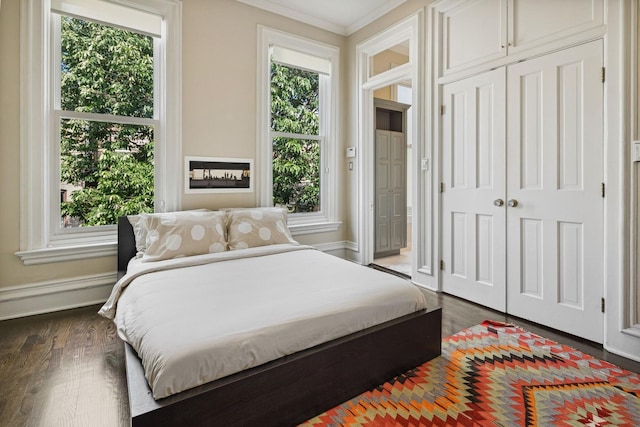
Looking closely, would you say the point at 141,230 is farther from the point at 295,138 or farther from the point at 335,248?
the point at 335,248

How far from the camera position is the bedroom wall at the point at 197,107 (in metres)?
2.51

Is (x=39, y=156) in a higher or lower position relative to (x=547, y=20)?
lower

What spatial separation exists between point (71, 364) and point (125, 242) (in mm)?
1112

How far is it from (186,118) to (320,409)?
111 inches

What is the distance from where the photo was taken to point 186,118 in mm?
3223

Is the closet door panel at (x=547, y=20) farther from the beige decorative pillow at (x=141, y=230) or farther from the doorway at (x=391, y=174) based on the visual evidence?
the beige decorative pillow at (x=141, y=230)

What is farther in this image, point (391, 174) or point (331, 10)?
point (391, 174)

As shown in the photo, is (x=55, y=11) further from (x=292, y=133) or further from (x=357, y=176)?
(x=357, y=176)

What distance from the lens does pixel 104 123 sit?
292cm

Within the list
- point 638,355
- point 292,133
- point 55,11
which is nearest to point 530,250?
point 638,355

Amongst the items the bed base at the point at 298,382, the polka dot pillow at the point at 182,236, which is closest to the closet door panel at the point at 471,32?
the bed base at the point at 298,382

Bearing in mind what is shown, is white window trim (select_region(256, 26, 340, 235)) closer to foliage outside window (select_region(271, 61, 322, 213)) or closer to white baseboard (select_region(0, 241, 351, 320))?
foliage outside window (select_region(271, 61, 322, 213))

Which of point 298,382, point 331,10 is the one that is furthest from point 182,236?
point 331,10

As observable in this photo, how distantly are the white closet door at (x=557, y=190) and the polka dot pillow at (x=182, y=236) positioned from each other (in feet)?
7.90
